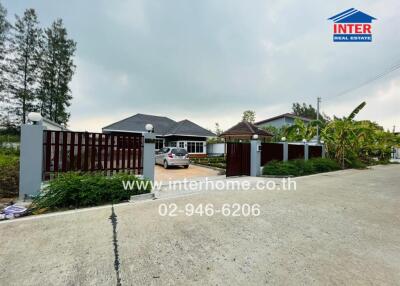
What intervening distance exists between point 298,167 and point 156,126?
643 inches

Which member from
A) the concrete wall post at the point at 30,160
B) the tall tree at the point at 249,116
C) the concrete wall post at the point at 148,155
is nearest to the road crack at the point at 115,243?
the concrete wall post at the point at 148,155

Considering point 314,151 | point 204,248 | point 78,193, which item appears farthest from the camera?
point 314,151

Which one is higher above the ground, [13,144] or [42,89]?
[42,89]

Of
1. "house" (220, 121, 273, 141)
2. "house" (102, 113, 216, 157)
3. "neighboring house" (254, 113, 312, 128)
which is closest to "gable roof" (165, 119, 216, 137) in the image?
"house" (102, 113, 216, 157)

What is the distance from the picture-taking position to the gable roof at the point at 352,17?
31.0 feet

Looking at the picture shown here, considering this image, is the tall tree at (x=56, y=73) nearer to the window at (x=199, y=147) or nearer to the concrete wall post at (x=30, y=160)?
the window at (x=199, y=147)

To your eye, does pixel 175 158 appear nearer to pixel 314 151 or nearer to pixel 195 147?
pixel 195 147

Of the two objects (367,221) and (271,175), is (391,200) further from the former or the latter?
(271,175)

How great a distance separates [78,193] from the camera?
5027mm

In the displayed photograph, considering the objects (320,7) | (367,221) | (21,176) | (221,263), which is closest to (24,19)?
(21,176)

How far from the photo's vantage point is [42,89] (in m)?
19.2

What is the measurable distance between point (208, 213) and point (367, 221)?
11.8 feet

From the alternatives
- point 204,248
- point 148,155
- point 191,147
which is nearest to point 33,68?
point 191,147

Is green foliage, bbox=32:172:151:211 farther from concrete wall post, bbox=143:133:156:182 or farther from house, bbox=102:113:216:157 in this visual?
house, bbox=102:113:216:157
